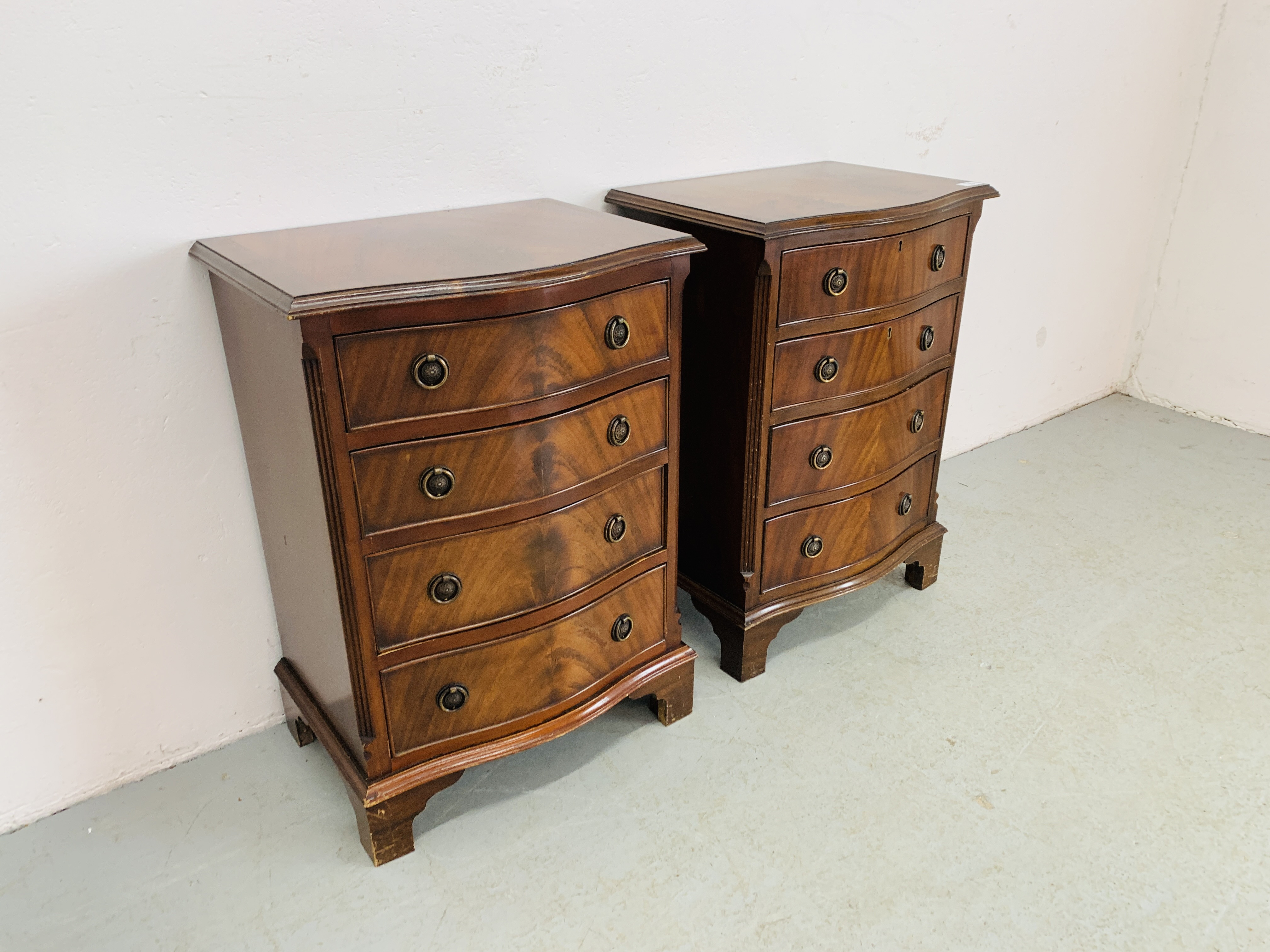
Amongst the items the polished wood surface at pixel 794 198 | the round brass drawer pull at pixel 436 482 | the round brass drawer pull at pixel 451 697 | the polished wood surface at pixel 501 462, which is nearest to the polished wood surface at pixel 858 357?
the polished wood surface at pixel 794 198

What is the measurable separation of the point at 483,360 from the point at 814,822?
1046 mm

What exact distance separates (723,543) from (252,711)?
107cm

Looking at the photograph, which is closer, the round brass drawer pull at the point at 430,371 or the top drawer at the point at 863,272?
the round brass drawer pull at the point at 430,371

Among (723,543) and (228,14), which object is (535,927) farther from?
Result: (228,14)

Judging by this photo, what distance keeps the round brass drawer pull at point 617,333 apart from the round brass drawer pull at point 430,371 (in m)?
0.29

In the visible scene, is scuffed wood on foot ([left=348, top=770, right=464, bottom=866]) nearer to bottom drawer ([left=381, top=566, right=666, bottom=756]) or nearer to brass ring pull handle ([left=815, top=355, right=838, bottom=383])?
bottom drawer ([left=381, top=566, right=666, bottom=756])

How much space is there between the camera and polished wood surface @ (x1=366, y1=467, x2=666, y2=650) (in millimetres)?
1450

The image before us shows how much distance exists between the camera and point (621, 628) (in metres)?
1.75

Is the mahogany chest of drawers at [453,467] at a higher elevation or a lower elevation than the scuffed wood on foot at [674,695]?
higher

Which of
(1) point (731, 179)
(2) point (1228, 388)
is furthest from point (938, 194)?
(2) point (1228, 388)

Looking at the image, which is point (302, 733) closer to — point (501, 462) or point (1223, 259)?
point (501, 462)

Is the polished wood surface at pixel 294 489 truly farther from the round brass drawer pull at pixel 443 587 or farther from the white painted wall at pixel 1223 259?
the white painted wall at pixel 1223 259

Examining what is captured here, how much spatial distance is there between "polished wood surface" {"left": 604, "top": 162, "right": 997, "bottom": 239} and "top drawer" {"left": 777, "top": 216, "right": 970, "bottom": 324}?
0.16 feet

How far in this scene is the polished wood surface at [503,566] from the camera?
1450 millimetres
